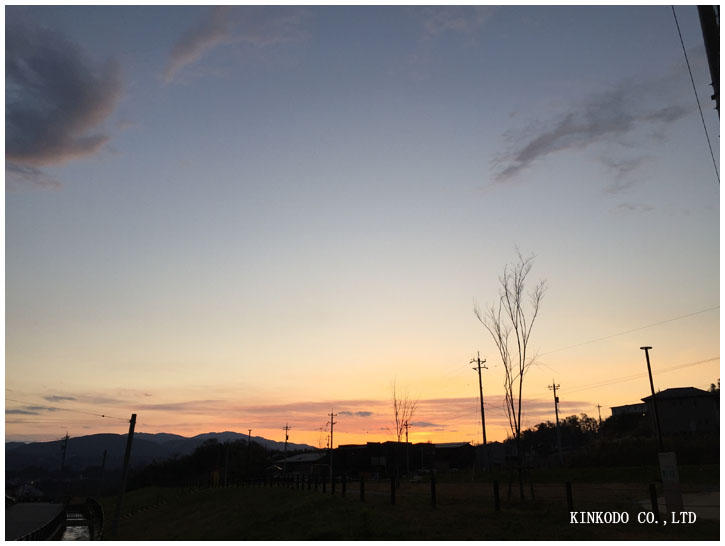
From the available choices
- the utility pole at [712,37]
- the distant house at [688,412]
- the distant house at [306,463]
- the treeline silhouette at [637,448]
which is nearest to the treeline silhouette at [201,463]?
the distant house at [306,463]

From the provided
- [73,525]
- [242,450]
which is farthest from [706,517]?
[242,450]

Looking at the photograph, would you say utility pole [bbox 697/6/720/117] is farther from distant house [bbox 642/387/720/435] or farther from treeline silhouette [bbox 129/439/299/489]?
treeline silhouette [bbox 129/439/299/489]

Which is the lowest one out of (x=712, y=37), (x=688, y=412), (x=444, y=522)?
(x=444, y=522)

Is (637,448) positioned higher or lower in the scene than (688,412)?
lower

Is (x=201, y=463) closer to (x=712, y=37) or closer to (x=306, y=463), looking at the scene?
(x=306, y=463)

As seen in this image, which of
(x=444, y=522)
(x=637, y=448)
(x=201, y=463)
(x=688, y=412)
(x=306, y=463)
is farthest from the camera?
(x=201, y=463)

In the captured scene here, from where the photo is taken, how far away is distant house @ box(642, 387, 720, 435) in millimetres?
79375

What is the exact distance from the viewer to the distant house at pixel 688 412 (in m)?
79.4

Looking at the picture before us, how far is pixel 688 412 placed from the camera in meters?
80.7

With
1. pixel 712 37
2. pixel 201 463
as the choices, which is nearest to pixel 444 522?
pixel 712 37

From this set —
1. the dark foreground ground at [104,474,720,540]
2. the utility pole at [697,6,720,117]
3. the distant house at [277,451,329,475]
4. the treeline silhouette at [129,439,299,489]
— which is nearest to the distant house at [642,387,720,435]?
the distant house at [277,451,329,475]

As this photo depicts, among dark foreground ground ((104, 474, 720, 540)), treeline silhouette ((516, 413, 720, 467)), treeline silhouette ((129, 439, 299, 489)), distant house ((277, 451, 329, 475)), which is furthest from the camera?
treeline silhouette ((129, 439, 299, 489))

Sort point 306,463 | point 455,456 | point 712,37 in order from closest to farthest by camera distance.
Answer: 1. point 712,37
2. point 306,463
3. point 455,456

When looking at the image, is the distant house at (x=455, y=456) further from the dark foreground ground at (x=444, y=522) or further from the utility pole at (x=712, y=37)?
the utility pole at (x=712, y=37)
